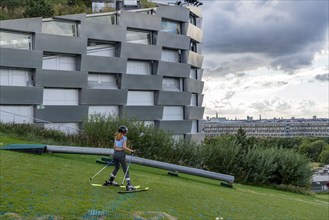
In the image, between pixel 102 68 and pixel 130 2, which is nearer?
pixel 102 68

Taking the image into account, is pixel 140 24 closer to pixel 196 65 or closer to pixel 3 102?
pixel 196 65

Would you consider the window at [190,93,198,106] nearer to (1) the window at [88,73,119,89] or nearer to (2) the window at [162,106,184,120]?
(2) the window at [162,106,184,120]

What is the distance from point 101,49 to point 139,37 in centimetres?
566

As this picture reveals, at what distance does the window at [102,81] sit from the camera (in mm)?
47844

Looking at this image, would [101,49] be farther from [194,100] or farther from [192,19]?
[194,100]

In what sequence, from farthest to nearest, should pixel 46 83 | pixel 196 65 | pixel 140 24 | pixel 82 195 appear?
pixel 196 65, pixel 140 24, pixel 46 83, pixel 82 195

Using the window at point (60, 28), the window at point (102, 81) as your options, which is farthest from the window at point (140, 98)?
the window at point (60, 28)

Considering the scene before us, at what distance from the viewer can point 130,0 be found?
56125 mm

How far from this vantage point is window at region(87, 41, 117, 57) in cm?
4769

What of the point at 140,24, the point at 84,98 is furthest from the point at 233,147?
the point at 140,24

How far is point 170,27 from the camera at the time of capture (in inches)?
2218

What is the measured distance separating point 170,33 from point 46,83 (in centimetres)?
1797

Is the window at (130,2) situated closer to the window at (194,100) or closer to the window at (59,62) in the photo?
the window at (59,62)

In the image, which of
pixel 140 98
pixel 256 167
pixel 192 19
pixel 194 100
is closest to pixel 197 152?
pixel 256 167
